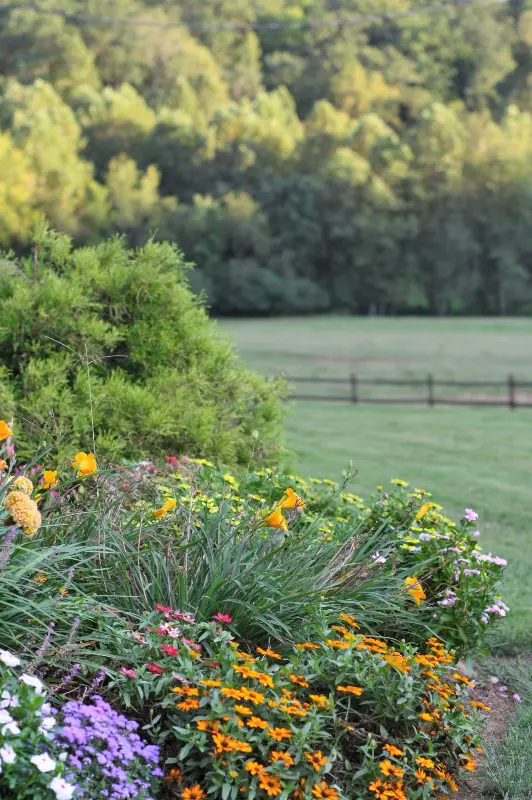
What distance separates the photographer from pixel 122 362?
6.72m

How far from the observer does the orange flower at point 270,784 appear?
3.00 m

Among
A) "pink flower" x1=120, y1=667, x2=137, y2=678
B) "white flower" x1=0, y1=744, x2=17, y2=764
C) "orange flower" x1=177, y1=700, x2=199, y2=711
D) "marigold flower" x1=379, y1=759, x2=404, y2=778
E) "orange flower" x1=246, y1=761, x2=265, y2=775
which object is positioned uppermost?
"white flower" x1=0, y1=744, x2=17, y2=764

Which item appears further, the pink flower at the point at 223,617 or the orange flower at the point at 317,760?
the pink flower at the point at 223,617

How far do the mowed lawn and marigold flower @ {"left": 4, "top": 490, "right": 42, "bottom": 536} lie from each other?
3149 millimetres

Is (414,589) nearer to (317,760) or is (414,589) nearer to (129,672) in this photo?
(317,760)

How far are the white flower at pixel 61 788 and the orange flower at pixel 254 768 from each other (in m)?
0.58

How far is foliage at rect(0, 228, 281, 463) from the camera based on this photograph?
611 centimetres

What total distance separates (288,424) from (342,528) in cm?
1267

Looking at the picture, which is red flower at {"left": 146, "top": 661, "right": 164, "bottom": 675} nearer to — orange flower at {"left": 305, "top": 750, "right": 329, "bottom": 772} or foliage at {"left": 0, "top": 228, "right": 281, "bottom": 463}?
orange flower at {"left": 305, "top": 750, "right": 329, "bottom": 772}

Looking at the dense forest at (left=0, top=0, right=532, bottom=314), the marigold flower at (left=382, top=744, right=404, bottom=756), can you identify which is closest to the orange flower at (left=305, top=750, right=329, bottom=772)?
the marigold flower at (left=382, top=744, right=404, bottom=756)

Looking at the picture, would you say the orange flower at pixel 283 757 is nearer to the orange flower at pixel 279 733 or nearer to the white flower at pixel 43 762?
the orange flower at pixel 279 733

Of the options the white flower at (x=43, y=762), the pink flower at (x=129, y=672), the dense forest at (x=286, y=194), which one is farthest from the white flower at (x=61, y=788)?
the dense forest at (x=286, y=194)

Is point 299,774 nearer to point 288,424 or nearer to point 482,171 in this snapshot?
point 288,424

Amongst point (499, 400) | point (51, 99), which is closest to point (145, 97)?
point (51, 99)
